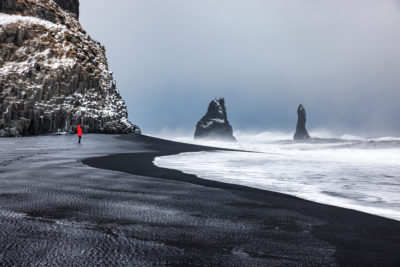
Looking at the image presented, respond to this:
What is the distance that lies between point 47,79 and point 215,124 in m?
99.6

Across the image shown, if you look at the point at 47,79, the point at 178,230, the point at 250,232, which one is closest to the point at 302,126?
the point at 47,79

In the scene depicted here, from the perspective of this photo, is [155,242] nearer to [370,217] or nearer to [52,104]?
[370,217]

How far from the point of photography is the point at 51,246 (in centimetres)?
165

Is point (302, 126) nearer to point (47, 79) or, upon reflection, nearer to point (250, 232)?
point (47, 79)

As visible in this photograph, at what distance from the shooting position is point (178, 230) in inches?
84.3

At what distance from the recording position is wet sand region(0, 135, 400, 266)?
63.0 inches

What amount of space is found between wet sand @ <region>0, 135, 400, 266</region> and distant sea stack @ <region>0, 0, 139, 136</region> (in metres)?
19.5

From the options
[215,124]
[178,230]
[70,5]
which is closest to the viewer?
[178,230]

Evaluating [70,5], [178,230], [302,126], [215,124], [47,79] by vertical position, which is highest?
[70,5]

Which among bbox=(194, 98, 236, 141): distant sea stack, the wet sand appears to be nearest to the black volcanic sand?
the wet sand

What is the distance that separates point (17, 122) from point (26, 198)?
66.3 ft

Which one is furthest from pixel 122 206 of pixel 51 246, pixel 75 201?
pixel 51 246

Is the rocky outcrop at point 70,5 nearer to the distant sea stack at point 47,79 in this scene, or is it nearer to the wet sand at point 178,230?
the distant sea stack at point 47,79

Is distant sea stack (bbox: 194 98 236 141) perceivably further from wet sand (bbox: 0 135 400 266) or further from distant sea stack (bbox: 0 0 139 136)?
wet sand (bbox: 0 135 400 266)
